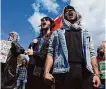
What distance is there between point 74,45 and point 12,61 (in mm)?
3152

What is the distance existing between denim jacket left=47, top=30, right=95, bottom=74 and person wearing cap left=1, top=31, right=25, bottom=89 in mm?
2579

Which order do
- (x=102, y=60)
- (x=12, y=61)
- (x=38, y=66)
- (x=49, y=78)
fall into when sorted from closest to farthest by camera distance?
(x=49, y=78)
(x=38, y=66)
(x=12, y=61)
(x=102, y=60)

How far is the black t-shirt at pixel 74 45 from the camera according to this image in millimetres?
4215

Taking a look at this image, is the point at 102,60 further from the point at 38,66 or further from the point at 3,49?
the point at 38,66

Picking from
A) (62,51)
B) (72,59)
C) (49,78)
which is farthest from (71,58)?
(49,78)

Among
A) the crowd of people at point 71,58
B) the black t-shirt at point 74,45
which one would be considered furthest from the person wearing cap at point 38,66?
the black t-shirt at point 74,45

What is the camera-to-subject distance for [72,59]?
4.21 meters

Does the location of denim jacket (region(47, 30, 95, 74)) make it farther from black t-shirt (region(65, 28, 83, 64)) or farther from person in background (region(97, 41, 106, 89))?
person in background (region(97, 41, 106, 89))

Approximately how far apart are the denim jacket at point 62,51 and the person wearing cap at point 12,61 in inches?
102

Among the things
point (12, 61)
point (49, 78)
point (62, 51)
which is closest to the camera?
point (49, 78)

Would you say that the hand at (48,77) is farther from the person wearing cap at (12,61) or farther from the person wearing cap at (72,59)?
the person wearing cap at (12,61)

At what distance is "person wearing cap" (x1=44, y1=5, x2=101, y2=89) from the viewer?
165 inches

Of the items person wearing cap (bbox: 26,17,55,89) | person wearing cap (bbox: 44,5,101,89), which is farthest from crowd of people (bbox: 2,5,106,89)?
person wearing cap (bbox: 26,17,55,89)

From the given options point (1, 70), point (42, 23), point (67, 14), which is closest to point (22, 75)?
point (1, 70)
